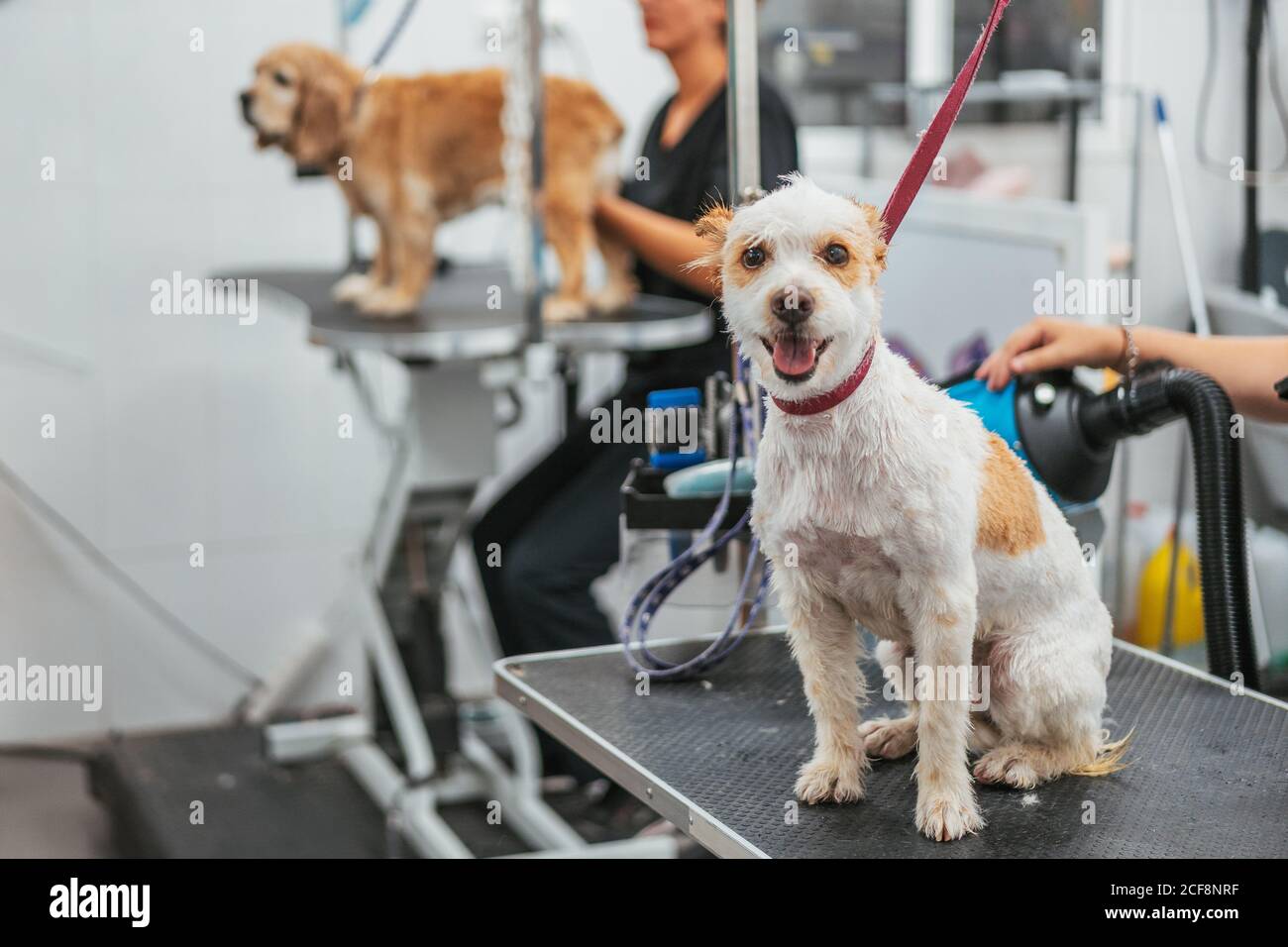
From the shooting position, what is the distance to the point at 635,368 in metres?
2.19

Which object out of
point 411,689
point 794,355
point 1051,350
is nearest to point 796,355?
point 794,355

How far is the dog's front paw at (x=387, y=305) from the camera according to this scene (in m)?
2.05

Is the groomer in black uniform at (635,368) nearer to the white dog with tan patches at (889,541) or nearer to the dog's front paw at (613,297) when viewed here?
the dog's front paw at (613,297)

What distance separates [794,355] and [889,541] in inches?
5.4

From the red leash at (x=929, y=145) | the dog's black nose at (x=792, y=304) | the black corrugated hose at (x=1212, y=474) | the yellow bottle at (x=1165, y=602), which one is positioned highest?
the red leash at (x=929, y=145)

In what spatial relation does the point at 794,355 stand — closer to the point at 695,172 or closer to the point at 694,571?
the point at 694,571

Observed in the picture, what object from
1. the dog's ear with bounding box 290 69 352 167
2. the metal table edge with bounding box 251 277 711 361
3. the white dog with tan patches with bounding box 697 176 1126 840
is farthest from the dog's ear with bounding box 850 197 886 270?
the dog's ear with bounding box 290 69 352 167

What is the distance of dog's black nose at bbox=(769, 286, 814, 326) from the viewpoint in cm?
79

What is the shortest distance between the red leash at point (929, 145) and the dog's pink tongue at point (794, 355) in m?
0.11

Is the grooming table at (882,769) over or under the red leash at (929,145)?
under

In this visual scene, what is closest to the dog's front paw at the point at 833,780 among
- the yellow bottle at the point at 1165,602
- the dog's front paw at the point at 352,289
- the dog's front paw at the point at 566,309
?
the dog's front paw at the point at 566,309
